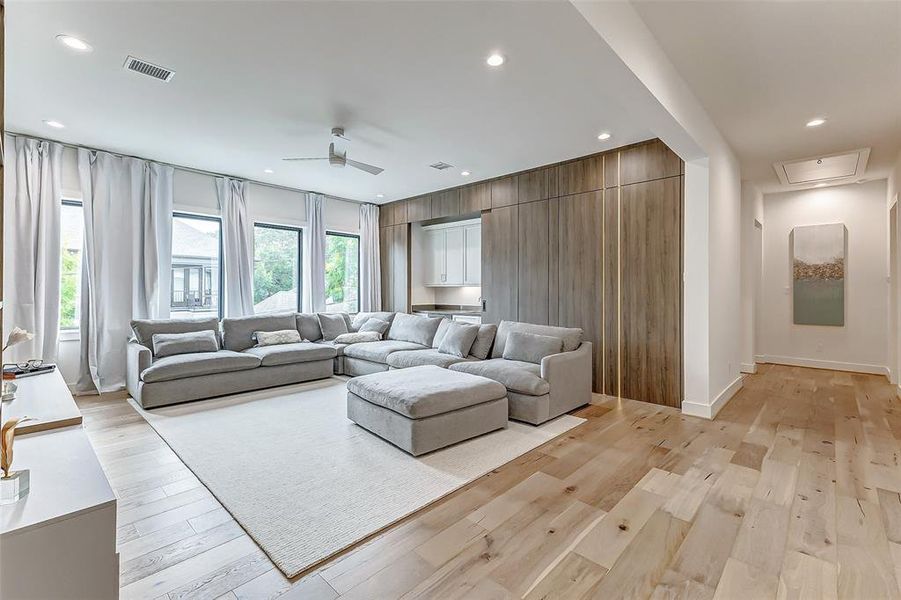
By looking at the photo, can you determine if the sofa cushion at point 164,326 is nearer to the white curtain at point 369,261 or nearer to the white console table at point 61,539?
the white curtain at point 369,261

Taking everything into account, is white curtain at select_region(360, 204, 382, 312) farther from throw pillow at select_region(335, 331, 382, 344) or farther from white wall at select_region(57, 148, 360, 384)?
throw pillow at select_region(335, 331, 382, 344)

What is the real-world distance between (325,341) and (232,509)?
4.07m

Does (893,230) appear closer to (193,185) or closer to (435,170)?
(435,170)

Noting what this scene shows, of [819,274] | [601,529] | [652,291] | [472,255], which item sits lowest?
[601,529]

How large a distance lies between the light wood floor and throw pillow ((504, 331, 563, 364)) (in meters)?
0.98

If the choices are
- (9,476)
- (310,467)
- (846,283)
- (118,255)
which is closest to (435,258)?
(118,255)

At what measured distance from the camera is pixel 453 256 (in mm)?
7336

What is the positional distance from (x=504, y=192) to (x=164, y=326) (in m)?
4.54

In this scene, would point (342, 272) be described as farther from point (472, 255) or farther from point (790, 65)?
point (790, 65)

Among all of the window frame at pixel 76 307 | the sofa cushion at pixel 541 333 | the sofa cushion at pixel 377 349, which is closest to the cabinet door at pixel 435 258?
the sofa cushion at pixel 377 349

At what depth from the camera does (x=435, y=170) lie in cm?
564

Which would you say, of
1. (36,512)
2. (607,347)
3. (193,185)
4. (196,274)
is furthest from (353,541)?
(193,185)

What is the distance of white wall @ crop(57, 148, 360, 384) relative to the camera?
4.78m

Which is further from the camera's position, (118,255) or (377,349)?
(377,349)
